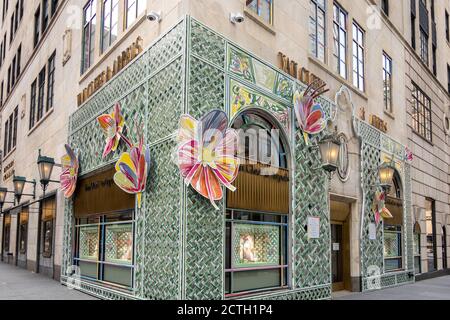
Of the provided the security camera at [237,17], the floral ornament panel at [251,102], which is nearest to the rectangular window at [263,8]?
the security camera at [237,17]

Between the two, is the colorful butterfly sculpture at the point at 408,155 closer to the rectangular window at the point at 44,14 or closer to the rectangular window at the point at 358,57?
the rectangular window at the point at 358,57

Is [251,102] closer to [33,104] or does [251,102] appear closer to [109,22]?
[109,22]

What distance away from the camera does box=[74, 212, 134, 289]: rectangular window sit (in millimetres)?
10250

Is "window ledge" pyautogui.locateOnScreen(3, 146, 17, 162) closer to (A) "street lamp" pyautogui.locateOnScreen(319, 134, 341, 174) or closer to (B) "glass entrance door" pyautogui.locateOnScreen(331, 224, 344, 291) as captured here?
(B) "glass entrance door" pyautogui.locateOnScreen(331, 224, 344, 291)

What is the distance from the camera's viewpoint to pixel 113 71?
37.5 ft

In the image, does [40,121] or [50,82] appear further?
[40,121]

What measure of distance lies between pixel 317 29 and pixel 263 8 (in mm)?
2780

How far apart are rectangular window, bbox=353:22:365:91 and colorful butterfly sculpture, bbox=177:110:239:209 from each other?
26.1 ft

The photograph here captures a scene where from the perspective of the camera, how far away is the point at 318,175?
12.0 m

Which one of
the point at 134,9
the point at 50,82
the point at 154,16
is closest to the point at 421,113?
the point at 134,9

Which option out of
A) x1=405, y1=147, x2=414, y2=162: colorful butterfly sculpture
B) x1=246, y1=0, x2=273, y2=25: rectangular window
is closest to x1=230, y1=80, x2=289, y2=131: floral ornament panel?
x1=246, y1=0, x2=273, y2=25: rectangular window

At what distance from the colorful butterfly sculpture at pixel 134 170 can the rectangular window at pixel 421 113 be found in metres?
14.3
